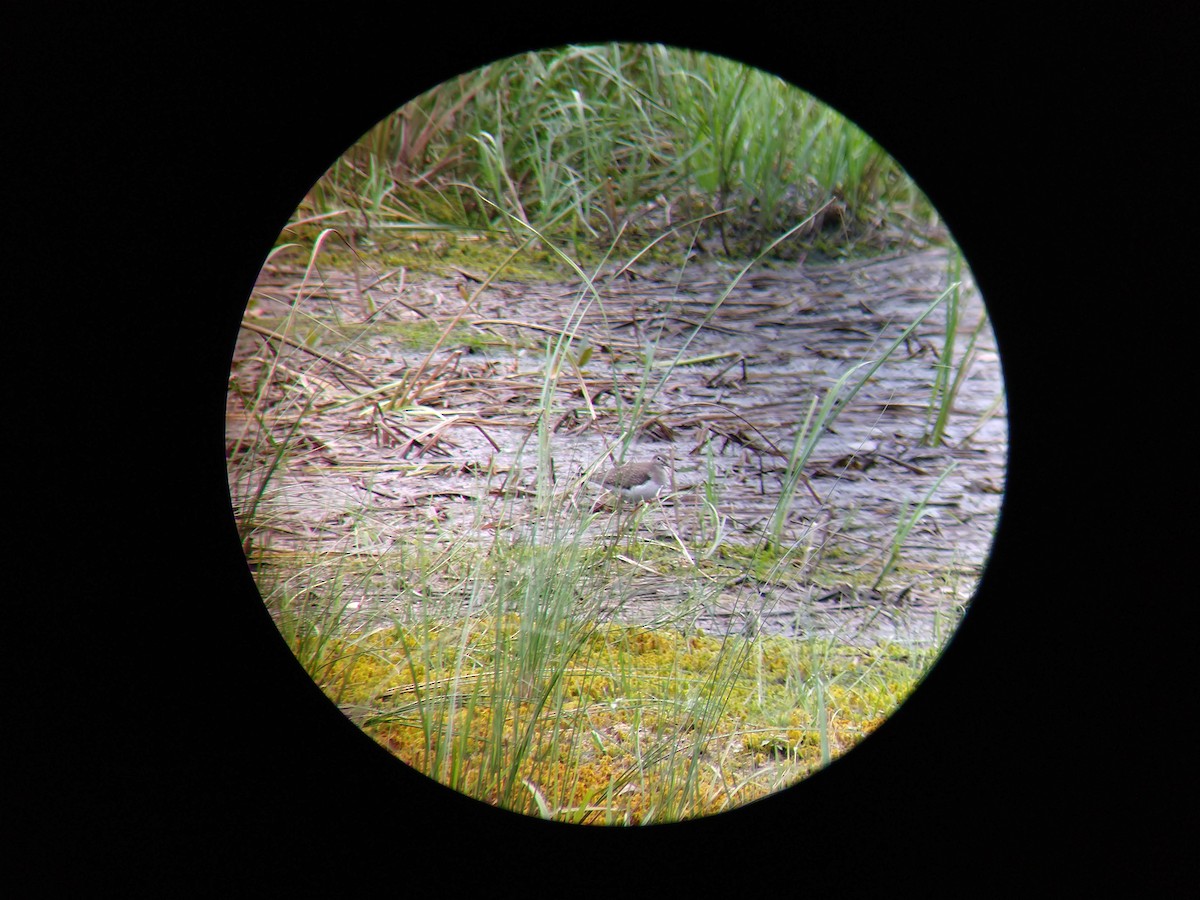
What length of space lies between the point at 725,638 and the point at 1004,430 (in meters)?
0.53

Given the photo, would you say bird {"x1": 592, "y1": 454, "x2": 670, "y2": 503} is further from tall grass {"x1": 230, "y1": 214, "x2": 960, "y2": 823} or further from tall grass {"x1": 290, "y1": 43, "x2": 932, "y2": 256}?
tall grass {"x1": 290, "y1": 43, "x2": 932, "y2": 256}

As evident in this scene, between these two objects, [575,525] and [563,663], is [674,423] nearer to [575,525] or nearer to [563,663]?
[575,525]

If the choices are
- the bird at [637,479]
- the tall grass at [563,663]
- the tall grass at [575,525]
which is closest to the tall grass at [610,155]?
the tall grass at [575,525]

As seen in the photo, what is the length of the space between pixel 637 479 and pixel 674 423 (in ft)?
0.32

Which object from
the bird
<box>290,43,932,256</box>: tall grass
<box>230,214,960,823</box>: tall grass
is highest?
<box>290,43,932,256</box>: tall grass

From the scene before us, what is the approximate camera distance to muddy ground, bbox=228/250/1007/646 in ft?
4.06

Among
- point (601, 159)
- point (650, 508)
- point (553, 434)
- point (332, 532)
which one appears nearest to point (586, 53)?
point (601, 159)

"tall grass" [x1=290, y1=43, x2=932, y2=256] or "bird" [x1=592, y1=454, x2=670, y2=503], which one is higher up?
"tall grass" [x1=290, y1=43, x2=932, y2=256]

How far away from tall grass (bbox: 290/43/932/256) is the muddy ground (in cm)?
9

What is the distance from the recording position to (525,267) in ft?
4.19

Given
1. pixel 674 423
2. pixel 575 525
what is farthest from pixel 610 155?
pixel 575 525

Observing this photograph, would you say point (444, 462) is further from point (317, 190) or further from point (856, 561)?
point (856, 561)

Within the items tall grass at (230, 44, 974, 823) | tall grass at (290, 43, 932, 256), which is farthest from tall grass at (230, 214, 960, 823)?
tall grass at (290, 43, 932, 256)

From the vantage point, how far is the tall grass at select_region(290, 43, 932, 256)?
128cm
